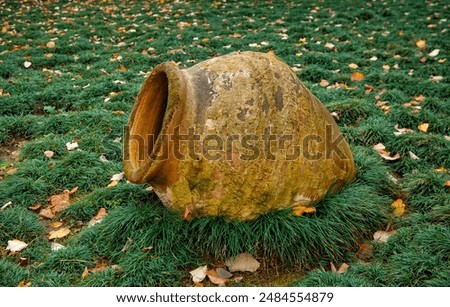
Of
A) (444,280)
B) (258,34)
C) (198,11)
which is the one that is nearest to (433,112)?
(444,280)

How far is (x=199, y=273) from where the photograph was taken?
8.49 ft

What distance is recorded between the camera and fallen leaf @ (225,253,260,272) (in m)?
2.63

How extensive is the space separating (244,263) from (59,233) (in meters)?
1.37

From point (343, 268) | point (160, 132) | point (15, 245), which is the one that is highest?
point (160, 132)

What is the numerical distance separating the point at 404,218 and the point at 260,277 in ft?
3.86

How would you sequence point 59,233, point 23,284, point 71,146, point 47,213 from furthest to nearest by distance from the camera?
point 71,146, point 47,213, point 59,233, point 23,284

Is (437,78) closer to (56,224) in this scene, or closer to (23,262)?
(56,224)

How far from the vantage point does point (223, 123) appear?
2.55 m

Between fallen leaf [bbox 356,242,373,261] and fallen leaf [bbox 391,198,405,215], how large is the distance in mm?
404

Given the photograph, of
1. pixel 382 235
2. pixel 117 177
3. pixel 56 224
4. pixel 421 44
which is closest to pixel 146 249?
pixel 56 224

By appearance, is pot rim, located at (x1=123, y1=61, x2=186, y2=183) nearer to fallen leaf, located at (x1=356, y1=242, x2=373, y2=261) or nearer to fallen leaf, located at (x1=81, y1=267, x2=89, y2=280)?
fallen leaf, located at (x1=81, y1=267, x2=89, y2=280)

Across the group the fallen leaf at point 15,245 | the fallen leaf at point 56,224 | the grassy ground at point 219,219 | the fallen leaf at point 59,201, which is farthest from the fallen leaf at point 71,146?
the fallen leaf at point 15,245

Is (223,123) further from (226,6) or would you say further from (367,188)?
(226,6)

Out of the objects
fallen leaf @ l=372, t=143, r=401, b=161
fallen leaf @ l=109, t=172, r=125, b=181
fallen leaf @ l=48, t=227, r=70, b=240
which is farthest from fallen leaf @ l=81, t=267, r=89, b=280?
fallen leaf @ l=372, t=143, r=401, b=161
